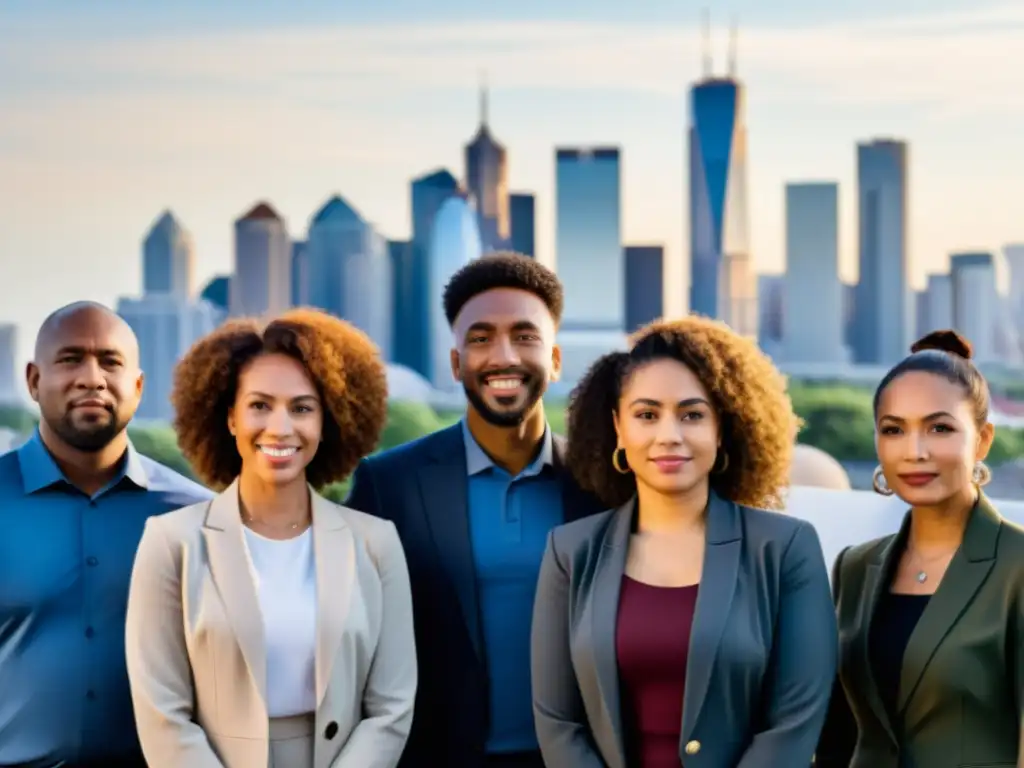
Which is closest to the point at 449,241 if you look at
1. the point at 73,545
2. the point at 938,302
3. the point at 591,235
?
the point at 591,235

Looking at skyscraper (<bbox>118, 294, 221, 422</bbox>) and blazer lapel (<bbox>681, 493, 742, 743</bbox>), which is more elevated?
skyscraper (<bbox>118, 294, 221, 422</bbox>)

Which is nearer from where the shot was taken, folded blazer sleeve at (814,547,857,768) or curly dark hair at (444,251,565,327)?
folded blazer sleeve at (814,547,857,768)

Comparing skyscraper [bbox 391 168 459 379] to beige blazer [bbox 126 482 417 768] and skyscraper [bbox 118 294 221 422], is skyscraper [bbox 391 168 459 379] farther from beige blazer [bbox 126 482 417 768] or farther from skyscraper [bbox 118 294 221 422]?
beige blazer [bbox 126 482 417 768]

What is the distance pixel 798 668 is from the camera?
12.1 feet

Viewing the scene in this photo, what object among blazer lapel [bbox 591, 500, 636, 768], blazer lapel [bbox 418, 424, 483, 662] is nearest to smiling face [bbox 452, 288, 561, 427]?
blazer lapel [bbox 418, 424, 483, 662]

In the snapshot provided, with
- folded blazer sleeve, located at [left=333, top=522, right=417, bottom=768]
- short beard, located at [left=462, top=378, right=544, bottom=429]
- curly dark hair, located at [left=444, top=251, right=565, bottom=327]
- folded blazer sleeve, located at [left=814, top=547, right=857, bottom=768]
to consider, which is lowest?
folded blazer sleeve, located at [left=814, top=547, right=857, bottom=768]

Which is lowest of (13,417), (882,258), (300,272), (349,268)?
(13,417)

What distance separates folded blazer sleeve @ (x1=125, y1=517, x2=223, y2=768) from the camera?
150 inches

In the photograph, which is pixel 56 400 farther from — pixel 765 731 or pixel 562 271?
pixel 562 271

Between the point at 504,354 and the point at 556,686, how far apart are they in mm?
990

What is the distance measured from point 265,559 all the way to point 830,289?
72.4m

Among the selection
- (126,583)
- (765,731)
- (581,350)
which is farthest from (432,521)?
(581,350)

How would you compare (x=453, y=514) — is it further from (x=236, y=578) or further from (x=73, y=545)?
(x=73, y=545)

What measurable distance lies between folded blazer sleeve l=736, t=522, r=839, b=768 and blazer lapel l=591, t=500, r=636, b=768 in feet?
1.03
